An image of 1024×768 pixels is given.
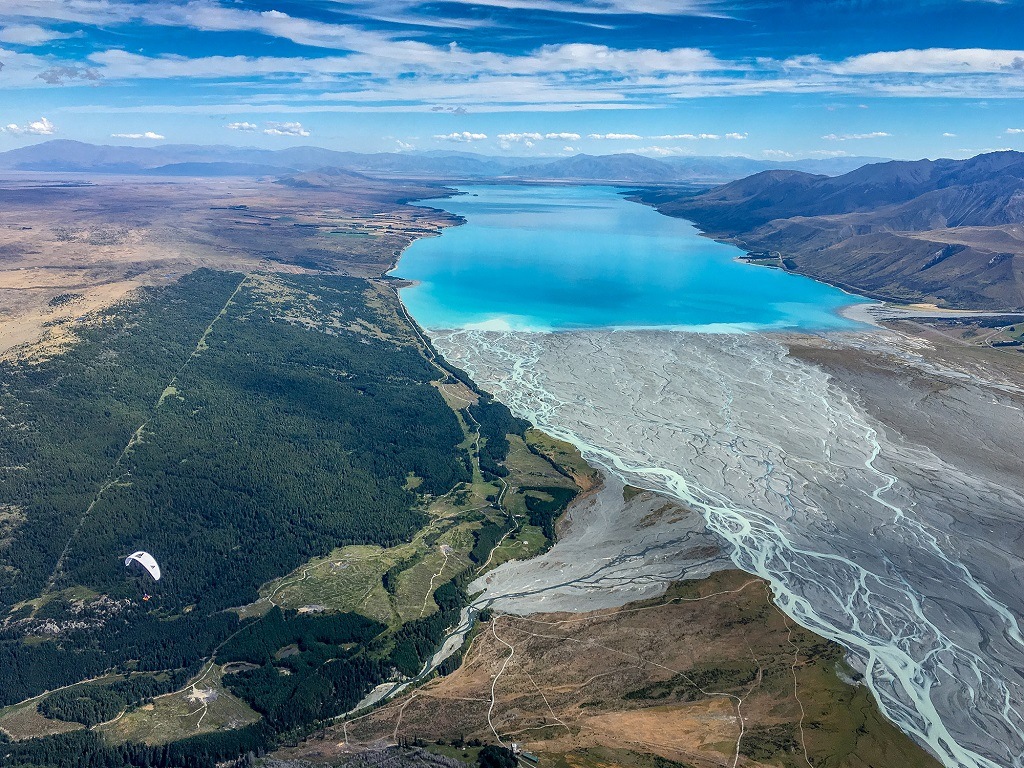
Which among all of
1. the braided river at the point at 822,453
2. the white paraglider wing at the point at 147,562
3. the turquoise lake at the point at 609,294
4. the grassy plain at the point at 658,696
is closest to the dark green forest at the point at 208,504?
the white paraglider wing at the point at 147,562

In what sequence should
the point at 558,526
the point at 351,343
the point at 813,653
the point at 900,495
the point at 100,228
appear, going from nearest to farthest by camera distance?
1. the point at 813,653
2. the point at 558,526
3. the point at 900,495
4. the point at 351,343
5. the point at 100,228

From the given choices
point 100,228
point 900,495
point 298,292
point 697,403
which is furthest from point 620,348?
point 100,228

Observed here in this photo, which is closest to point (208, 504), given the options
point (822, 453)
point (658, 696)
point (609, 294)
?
point (658, 696)

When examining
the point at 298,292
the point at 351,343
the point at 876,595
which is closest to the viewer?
the point at 876,595

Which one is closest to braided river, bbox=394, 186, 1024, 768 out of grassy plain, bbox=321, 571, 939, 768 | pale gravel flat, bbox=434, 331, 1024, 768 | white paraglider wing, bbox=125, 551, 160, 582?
pale gravel flat, bbox=434, 331, 1024, 768

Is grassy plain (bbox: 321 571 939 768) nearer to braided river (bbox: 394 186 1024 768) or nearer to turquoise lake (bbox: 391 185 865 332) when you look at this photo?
braided river (bbox: 394 186 1024 768)

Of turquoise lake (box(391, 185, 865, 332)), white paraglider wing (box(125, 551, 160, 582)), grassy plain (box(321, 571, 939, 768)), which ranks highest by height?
turquoise lake (box(391, 185, 865, 332))

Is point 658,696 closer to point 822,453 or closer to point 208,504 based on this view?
point 208,504

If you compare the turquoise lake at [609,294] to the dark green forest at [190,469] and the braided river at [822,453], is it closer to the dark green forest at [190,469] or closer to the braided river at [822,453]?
the braided river at [822,453]

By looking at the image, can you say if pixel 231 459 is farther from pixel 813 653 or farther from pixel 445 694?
pixel 813 653
